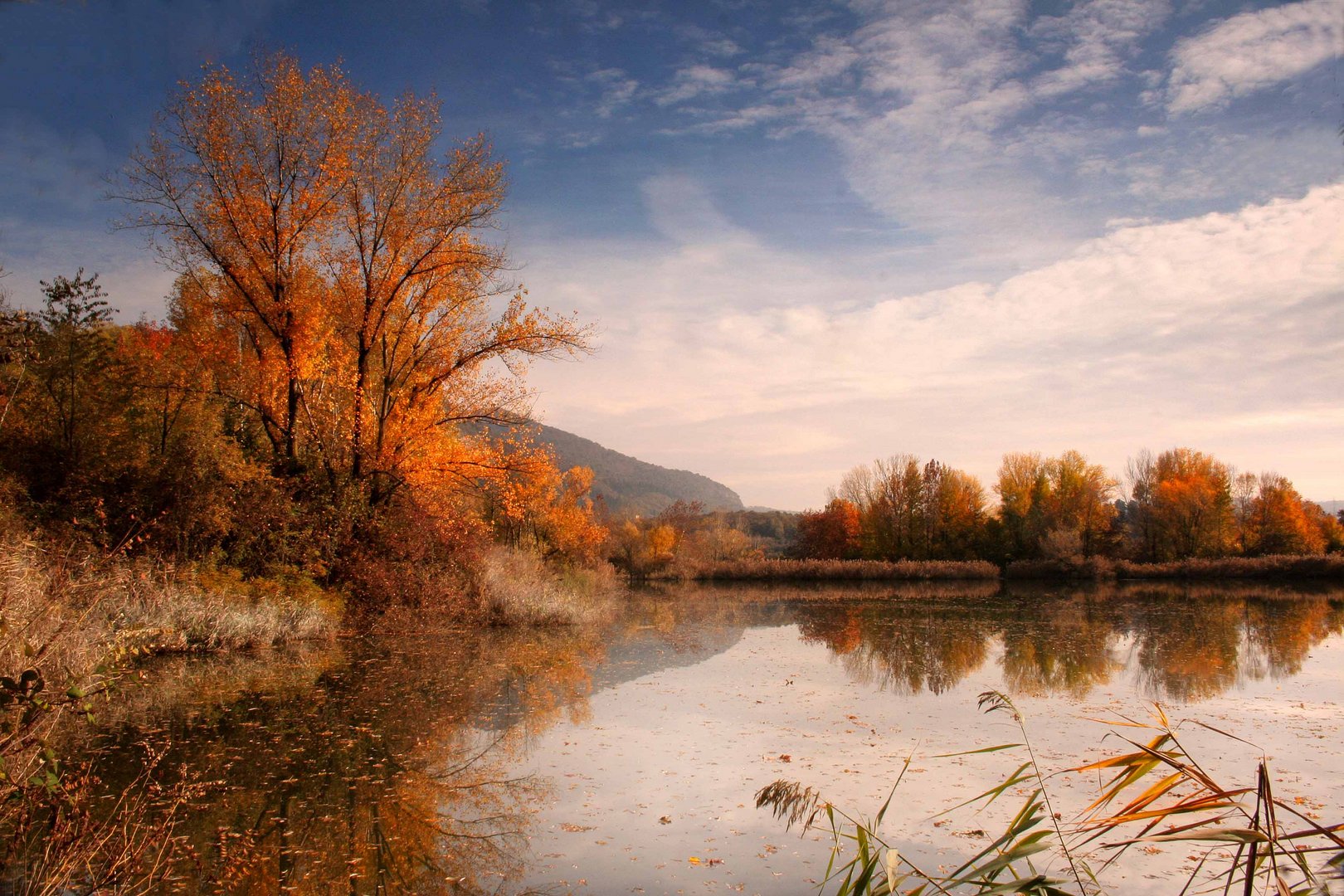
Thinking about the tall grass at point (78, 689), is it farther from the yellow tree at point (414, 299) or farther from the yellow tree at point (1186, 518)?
the yellow tree at point (1186, 518)

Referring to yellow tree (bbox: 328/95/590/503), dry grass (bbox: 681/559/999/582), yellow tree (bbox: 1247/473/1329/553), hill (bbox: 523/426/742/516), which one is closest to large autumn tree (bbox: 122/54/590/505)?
yellow tree (bbox: 328/95/590/503)

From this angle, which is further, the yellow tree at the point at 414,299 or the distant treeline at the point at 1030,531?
the distant treeline at the point at 1030,531

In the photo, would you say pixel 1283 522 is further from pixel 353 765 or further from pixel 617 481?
pixel 617 481

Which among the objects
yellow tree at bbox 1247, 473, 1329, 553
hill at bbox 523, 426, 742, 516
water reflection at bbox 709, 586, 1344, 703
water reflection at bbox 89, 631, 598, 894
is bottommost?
water reflection at bbox 89, 631, 598, 894

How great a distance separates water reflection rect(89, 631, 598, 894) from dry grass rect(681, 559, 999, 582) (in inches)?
1278

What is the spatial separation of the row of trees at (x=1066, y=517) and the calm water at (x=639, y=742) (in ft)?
117

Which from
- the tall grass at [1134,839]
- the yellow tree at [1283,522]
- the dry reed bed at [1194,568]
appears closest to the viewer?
the tall grass at [1134,839]

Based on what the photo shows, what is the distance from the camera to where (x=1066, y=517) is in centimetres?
5250

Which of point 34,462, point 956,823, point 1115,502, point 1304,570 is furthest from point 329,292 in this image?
point 1115,502

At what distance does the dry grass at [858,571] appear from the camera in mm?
44719

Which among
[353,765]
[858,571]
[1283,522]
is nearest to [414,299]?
[353,765]

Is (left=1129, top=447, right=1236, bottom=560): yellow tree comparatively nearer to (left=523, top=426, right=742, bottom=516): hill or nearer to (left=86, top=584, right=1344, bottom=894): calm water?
(left=86, top=584, right=1344, bottom=894): calm water

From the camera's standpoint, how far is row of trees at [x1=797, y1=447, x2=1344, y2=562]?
2008 inches

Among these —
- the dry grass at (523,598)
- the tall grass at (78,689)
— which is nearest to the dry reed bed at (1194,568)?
the dry grass at (523,598)
